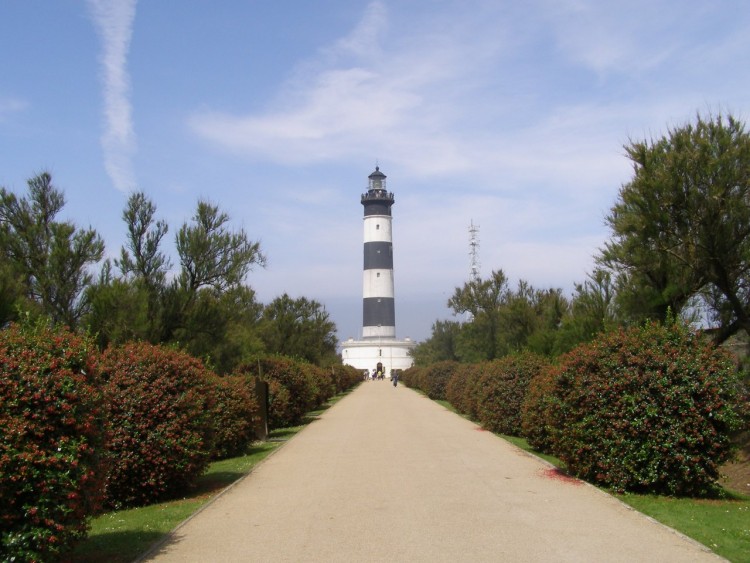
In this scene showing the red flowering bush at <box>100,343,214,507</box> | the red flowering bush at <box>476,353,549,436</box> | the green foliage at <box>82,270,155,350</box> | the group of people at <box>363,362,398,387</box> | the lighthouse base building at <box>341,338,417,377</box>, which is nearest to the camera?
the red flowering bush at <box>100,343,214,507</box>

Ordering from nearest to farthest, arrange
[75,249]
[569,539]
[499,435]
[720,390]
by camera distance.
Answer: [569,539] → [720,390] → [75,249] → [499,435]

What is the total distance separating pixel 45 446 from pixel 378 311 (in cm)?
7270

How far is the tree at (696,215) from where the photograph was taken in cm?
1381

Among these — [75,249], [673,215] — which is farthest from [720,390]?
[75,249]

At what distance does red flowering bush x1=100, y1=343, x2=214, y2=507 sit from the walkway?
0.84 meters

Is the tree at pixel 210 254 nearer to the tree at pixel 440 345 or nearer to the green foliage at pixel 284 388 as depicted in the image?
the green foliage at pixel 284 388

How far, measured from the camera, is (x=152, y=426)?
10.2 m

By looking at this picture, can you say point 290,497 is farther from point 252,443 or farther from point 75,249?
point 75,249

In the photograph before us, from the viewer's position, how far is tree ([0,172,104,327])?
17500mm

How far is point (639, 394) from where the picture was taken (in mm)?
10344

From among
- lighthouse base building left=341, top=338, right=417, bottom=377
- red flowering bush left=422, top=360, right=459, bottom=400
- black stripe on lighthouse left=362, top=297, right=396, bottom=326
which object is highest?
black stripe on lighthouse left=362, top=297, right=396, bottom=326

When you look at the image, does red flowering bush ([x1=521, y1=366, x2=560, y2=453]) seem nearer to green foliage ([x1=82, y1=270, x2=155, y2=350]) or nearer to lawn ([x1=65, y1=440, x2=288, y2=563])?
lawn ([x1=65, y1=440, x2=288, y2=563])

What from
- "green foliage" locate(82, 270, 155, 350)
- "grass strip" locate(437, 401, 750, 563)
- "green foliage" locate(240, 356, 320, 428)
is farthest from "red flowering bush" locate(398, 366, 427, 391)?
"grass strip" locate(437, 401, 750, 563)

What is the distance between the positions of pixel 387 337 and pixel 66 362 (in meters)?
77.0
